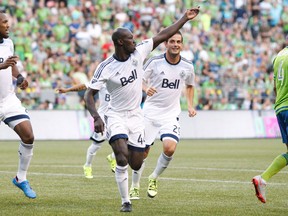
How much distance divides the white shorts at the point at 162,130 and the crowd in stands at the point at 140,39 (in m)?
15.8

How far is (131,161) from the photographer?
12750 mm

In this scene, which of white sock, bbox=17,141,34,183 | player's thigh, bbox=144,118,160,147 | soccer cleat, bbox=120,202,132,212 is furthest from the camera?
player's thigh, bbox=144,118,160,147

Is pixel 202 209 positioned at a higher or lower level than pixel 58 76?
higher

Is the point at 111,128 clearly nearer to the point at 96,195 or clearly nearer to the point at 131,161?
the point at 131,161

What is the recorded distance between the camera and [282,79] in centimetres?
1239

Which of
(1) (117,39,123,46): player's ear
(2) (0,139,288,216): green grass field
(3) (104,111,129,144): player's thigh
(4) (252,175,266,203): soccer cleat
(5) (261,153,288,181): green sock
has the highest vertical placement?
(1) (117,39,123,46): player's ear

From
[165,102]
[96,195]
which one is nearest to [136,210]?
[96,195]

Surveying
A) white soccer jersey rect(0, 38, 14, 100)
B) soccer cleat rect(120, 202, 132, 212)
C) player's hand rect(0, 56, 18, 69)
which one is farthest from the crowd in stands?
soccer cleat rect(120, 202, 132, 212)

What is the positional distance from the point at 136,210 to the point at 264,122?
73.4ft

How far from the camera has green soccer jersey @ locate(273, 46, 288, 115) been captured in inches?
485

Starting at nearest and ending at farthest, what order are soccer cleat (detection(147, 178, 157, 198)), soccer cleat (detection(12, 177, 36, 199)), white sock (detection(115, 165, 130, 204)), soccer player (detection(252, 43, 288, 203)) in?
white sock (detection(115, 165, 130, 204)) → soccer player (detection(252, 43, 288, 203)) → soccer cleat (detection(12, 177, 36, 199)) → soccer cleat (detection(147, 178, 157, 198))

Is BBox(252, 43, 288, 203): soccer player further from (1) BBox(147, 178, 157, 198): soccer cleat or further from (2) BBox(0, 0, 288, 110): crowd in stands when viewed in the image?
(2) BBox(0, 0, 288, 110): crowd in stands

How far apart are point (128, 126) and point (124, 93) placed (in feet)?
1.53

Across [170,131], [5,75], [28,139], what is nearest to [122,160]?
[28,139]
